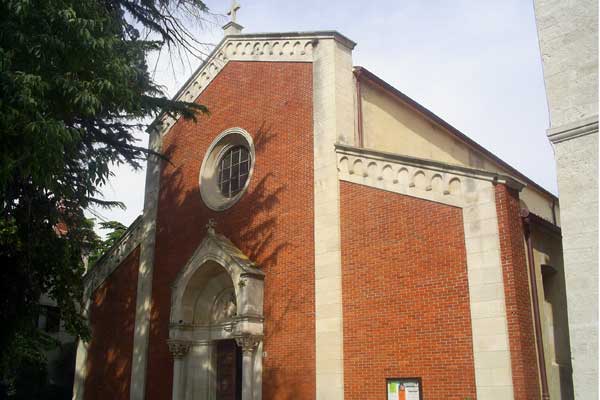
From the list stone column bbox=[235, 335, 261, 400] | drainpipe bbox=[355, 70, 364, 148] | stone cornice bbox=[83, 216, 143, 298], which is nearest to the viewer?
stone column bbox=[235, 335, 261, 400]

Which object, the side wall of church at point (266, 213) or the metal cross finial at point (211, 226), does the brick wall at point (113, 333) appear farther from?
the metal cross finial at point (211, 226)

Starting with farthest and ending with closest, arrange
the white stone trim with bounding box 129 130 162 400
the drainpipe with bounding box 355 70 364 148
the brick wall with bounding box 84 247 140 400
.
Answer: the brick wall with bounding box 84 247 140 400, the white stone trim with bounding box 129 130 162 400, the drainpipe with bounding box 355 70 364 148

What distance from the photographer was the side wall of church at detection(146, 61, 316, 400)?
41.6 feet

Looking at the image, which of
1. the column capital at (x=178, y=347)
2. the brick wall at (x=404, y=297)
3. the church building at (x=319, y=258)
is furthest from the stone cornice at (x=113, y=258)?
the brick wall at (x=404, y=297)

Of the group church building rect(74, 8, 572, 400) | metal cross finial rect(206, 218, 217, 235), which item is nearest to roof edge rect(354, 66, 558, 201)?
A: church building rect(74, 8, 572, 400)

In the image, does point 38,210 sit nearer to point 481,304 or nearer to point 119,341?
point 119,341

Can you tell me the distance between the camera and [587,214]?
670cm

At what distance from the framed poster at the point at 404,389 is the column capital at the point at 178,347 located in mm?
6200

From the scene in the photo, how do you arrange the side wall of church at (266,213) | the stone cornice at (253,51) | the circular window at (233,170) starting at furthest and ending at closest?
the circular window at (233,170), the stone cornice at (253,51), the side wall of church at (266,213)

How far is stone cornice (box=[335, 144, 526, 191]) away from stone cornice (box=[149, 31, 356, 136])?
3.04m

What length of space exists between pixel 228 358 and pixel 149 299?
10.9ft

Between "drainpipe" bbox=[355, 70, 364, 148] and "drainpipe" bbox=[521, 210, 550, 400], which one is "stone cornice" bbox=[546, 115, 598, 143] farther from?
"drainpipe" bbox=[355, 70, 364, 148]

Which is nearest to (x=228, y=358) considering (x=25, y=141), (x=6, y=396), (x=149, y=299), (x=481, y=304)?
(x=149, y=299)

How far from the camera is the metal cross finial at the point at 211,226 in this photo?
14791 mm
